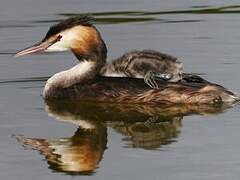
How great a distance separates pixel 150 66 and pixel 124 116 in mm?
722

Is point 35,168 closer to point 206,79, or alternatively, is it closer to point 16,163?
point 16,163

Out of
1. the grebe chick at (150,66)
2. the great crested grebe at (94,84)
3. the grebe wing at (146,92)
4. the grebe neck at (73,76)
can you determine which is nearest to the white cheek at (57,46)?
the great crested grebe at (94,84)

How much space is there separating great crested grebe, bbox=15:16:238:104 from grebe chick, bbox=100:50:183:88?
8 centimetres

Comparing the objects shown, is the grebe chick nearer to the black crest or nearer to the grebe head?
the grebe head

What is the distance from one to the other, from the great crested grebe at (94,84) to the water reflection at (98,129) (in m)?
0.10

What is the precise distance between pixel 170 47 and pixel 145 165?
5.38 m

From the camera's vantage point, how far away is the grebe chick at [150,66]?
1252 centimetres

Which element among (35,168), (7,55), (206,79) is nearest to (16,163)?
(35,168)

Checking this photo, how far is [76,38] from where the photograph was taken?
13.1 metres

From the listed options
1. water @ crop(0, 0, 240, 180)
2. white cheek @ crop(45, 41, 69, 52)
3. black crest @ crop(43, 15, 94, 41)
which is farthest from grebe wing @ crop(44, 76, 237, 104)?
black crest @ crop(43, 15, 94, 41)

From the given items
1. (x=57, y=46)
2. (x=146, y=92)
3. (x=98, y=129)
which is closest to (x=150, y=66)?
(x=146, y=92)

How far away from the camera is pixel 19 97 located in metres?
12.9

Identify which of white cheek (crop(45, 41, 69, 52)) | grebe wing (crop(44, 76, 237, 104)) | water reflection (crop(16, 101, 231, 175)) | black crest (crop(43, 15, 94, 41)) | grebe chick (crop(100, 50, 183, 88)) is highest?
black crest (crop(43, 15, 94, 41))

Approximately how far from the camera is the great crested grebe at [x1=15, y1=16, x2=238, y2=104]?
1249cm
